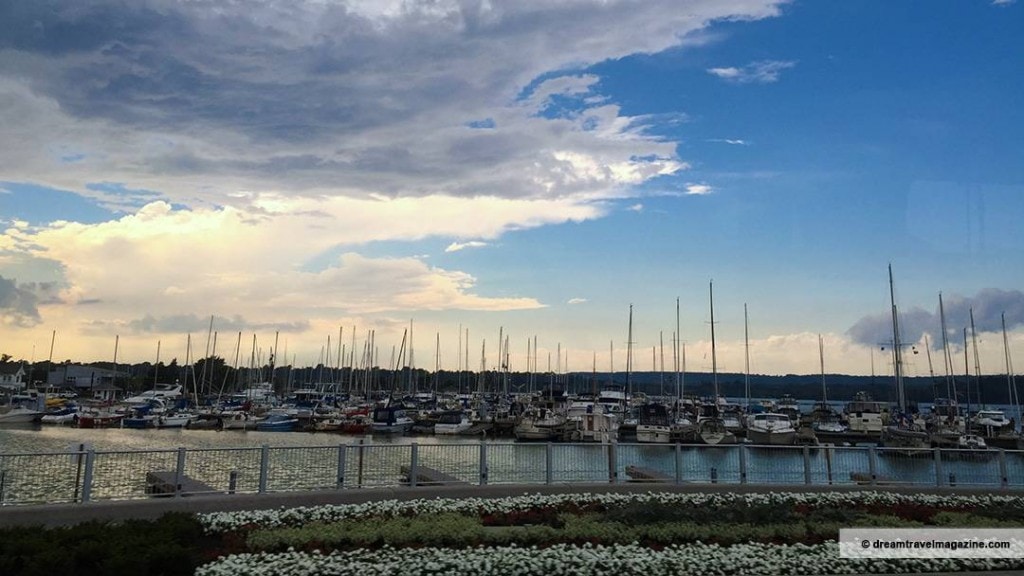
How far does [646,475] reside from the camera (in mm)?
22672

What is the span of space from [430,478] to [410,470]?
26.2 inches

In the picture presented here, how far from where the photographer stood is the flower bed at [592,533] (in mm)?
11570

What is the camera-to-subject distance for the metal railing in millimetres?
18675

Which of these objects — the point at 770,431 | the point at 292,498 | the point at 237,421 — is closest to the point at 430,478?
the point at 292,498

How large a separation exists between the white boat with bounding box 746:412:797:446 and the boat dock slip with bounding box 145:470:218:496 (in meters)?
58.6

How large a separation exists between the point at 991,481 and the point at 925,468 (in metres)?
6.01

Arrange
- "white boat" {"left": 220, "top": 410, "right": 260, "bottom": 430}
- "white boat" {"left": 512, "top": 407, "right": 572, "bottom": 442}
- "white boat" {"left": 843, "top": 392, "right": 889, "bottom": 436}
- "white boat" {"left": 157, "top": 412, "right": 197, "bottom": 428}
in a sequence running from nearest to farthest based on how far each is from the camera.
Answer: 1. "white boat" {"left": 512, "top": 407, "right": 572, "bottom": 442}
2. "white boat" {"left": 843, "top": 392, "right": 889, "bottom": 436}
3. "white boat" {"left": 220, "top": 410, "right": 260, "bottom": 430}
4. "white boat" {"left": 157, "top": 412, "right": 197, "bottom": 428}

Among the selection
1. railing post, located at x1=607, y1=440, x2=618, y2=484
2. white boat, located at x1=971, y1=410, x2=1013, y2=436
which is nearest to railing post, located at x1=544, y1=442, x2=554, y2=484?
railing post, located at x1=607, y1=440, x2=618, y2=484

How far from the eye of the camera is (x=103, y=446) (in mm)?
66688

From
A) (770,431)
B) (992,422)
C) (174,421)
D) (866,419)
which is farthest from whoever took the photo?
(174,421)

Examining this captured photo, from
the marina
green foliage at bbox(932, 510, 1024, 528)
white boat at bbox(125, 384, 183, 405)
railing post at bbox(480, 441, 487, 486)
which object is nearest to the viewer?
green foliage at bbox(932, 510, 1024, 528)

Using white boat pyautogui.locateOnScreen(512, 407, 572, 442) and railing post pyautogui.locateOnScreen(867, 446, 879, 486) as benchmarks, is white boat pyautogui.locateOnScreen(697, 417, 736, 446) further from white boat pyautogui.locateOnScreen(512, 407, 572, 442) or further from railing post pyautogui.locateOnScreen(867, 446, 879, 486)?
railing post pyautogui.locateOnScreen(867, 446, 879, 486)

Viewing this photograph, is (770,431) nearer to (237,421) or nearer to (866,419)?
(866,419)

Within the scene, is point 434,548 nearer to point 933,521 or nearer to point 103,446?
point 933,521
